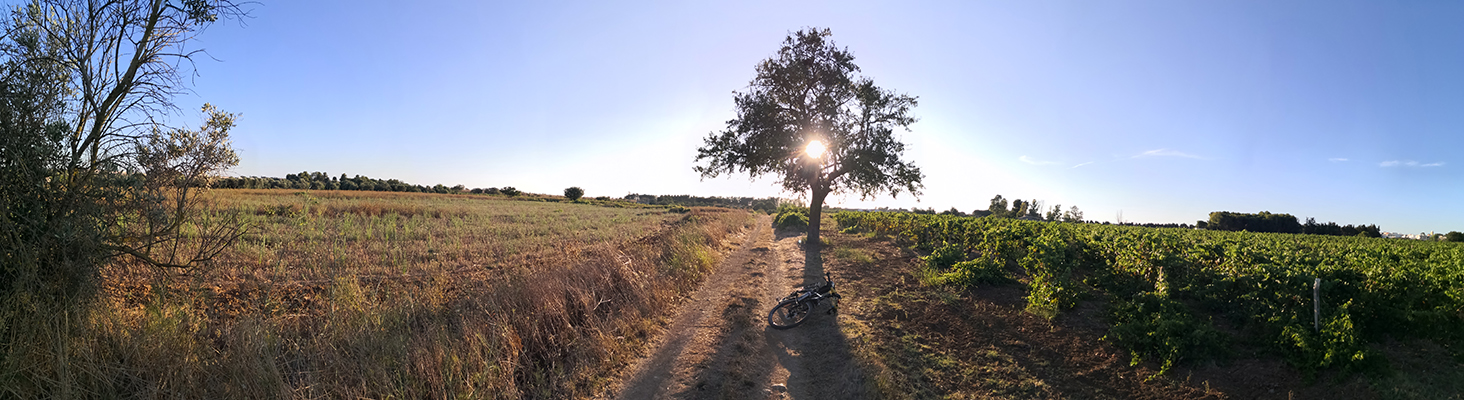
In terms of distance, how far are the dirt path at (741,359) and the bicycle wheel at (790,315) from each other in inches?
6.0

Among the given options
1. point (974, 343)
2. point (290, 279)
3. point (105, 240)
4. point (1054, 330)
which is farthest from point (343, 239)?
point (1054, 330)

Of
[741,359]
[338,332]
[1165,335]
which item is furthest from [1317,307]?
[338,332]

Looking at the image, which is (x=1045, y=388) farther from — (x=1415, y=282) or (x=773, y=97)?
(x=773, y=97)

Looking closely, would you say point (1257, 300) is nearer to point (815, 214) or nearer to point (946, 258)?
point (946, 258)

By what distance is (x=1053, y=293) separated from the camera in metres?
8.70

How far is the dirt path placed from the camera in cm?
595

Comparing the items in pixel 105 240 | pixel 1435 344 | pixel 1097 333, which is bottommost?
pixel 1097 333

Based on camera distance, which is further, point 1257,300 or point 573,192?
point 573,192

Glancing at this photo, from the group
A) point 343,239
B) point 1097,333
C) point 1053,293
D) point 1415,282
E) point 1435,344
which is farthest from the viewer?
point 343,239

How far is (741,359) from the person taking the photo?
6.93m

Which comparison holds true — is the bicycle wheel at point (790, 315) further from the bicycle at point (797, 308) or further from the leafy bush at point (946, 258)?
the leafy bush at point (946, 258)

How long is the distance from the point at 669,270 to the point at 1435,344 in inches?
→ 470

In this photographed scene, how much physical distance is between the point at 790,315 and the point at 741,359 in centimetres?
241

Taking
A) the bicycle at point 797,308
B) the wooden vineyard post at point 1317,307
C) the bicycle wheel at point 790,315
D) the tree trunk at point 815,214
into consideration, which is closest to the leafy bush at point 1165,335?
the wooden vineyard post at point 1317,307
